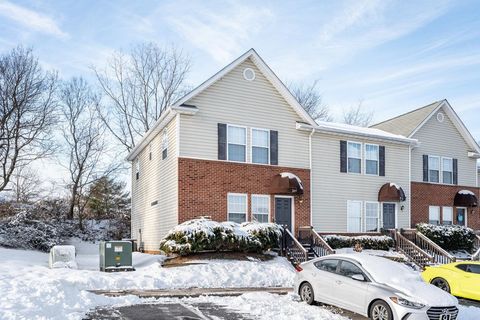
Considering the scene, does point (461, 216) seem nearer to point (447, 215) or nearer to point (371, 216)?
point (447, 215)

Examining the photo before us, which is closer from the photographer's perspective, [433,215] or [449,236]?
[449,236]

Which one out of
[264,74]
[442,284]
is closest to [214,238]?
[442,284]

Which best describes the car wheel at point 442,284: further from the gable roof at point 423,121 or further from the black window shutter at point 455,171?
the black window shutter at point 455,171

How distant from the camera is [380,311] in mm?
10266

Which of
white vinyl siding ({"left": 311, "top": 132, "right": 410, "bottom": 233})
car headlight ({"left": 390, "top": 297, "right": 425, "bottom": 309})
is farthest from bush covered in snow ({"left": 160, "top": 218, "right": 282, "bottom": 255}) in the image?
car headlight ({"left": 390, "top": 297, "right": 425, "bottom": 309})

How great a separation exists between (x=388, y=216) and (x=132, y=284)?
1596cm

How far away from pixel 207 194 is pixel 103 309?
989 centimetres

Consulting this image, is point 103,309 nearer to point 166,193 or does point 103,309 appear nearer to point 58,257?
point 58,257

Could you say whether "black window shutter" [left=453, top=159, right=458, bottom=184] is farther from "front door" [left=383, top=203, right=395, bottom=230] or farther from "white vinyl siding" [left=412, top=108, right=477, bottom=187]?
"front door" [left=383, top=203, right=395, bottom=230]

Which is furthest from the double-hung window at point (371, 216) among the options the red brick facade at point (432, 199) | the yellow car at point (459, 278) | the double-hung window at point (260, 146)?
the yellow car at point (459, 278)

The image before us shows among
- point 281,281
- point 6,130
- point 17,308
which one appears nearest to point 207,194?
point 281,281

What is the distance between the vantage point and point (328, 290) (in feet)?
38.7

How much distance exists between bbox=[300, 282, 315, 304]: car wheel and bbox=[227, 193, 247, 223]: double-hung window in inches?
341

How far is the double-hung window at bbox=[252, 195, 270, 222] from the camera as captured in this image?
21.9 meters
